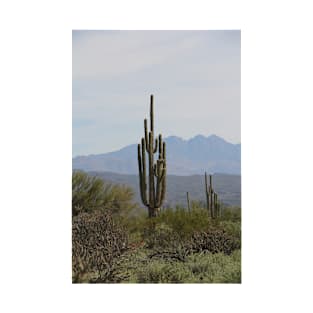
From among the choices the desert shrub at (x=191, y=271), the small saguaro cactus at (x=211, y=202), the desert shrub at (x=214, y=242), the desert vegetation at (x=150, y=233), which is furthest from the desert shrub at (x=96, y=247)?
the small saguaro cactus at (x=211, y=202)

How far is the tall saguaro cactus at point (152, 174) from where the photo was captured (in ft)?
22.1

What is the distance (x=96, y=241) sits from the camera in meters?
6.64

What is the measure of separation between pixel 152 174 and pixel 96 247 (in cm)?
93

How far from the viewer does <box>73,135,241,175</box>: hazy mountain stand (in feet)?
21.9

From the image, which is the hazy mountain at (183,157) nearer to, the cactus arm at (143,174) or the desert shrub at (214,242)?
the cactus arm at (143,174)

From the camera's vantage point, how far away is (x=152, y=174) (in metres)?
6.80

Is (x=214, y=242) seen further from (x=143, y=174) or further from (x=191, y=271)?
(x=143, y=174)

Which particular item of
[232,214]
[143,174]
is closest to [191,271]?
[232,214]

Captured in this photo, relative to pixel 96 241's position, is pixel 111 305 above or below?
below

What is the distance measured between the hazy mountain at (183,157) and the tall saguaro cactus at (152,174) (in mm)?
64
